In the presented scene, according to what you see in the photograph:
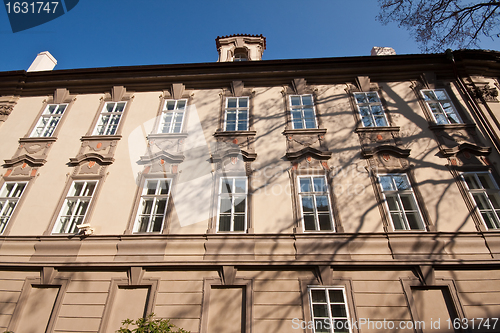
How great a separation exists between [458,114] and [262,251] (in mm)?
8467

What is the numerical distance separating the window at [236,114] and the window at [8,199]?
6997mm

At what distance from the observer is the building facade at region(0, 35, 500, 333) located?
6.71 m

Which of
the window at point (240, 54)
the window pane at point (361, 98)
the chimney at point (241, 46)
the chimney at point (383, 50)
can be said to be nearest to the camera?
the window pane at point (361, 98)

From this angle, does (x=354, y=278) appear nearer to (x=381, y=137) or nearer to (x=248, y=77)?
(x=381, y=137)

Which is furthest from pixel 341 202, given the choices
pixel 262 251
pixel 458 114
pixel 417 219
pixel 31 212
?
pixel 31 212

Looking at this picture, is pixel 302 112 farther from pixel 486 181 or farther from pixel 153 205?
pixel 153 205

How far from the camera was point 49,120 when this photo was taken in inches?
432

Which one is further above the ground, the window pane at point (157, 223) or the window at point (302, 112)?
the window at point (302, 112)

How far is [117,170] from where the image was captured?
9.17 meters

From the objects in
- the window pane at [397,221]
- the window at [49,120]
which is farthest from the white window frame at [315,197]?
the window at [49,120]

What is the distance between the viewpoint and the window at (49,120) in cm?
1061

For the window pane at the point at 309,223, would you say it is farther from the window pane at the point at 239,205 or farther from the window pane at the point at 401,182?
the window pane at the point at 401,182

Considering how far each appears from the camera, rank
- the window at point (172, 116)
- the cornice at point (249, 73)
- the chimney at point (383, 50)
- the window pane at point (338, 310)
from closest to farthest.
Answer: the window pane at point (338, 310), the window at point (172, 116), the cornice at point (249, 73), the chimney at point (383, 50)

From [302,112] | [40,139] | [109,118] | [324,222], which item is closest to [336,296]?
[324,222]
